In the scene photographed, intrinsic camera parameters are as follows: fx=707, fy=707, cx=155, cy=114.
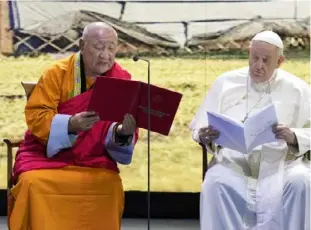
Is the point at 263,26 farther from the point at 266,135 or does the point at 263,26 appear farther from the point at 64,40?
the point at 266,135

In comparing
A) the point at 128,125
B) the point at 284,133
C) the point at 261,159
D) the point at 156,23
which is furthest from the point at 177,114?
the point at 284,133

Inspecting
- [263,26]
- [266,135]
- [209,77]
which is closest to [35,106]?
[266,135]

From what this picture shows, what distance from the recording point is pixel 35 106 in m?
4.04

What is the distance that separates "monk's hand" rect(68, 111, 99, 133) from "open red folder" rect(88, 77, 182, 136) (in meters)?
0.03

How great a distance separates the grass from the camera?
536cm

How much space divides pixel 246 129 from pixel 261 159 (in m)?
0.46

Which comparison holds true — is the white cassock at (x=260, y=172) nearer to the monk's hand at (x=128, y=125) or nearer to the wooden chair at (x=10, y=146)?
the monk's hand at (x=128, y=125)

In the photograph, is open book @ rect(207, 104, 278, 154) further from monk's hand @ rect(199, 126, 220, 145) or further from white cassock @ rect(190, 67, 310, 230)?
white cassock @ rect(190, 67, 310, 230)

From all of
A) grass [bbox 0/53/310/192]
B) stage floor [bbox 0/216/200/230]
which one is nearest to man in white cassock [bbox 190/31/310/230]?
grass [bbox 0/53/310/192]

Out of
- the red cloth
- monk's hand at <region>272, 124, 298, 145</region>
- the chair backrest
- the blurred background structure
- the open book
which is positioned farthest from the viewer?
the blurred background structure

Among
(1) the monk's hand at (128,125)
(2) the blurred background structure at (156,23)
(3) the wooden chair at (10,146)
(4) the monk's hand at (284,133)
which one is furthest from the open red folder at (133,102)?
(2) the blurred background structure at (156,23)

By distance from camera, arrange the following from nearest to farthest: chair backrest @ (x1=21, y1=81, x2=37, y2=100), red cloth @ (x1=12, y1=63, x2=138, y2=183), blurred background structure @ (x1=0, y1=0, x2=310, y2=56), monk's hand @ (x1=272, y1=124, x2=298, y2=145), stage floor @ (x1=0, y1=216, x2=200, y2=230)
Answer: monk's hand @ (x1=272, y1=124, x2=298, y2=145) < red cloth @ (x1=12, y1=63, x2=138, y2=183) < chair backrest @ (x1=21, y1=81, x2=37, y2=100) < stage floor @ (x1=0, y1=216, x2=200, y2=230) < blurred background structure @ (x1=0, y1=0, x2=310, y2=56)

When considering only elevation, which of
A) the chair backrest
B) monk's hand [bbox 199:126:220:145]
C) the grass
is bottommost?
the grass

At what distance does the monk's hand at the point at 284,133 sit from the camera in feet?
12.1
